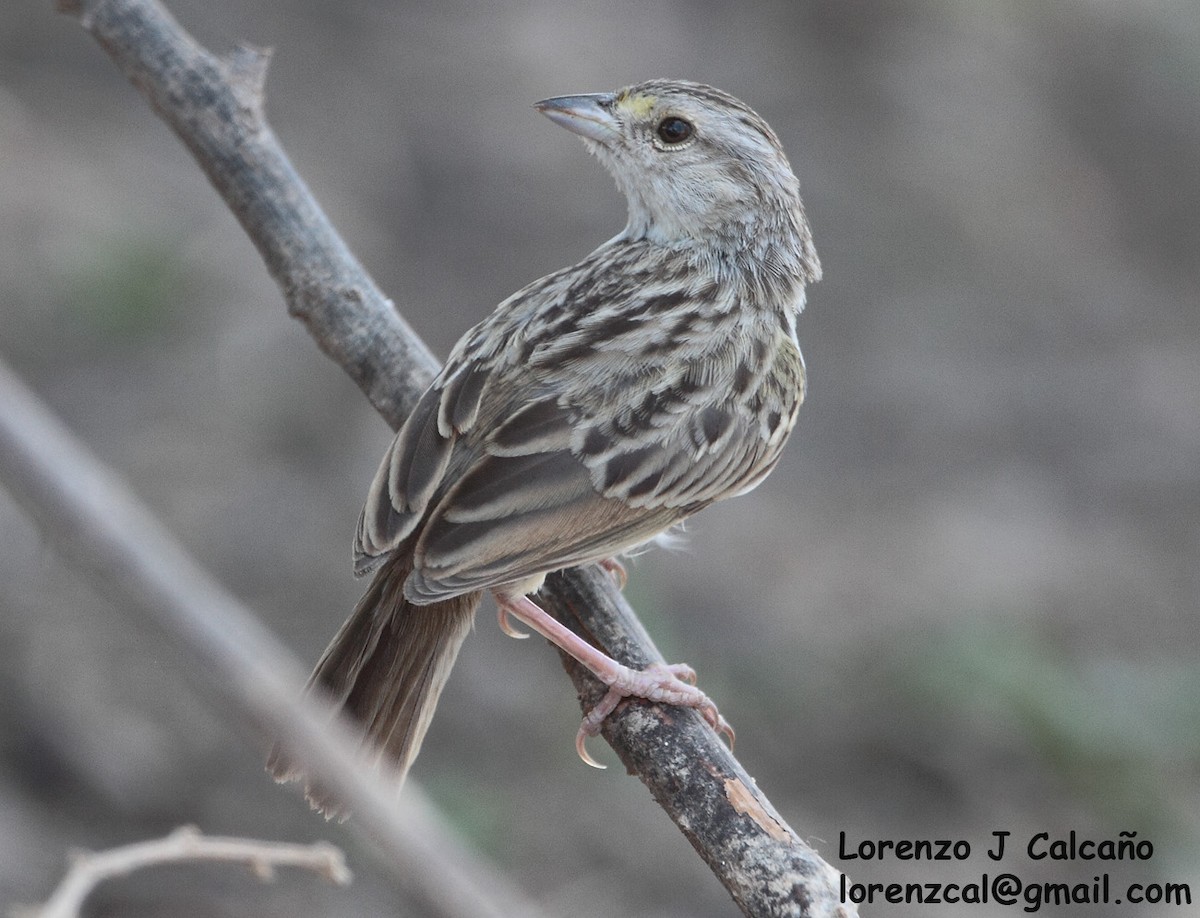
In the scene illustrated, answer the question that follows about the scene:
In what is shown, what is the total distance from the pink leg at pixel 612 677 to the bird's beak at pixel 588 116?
1609mm

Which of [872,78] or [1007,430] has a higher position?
[872,78]

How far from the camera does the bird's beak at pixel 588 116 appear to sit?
4438mm

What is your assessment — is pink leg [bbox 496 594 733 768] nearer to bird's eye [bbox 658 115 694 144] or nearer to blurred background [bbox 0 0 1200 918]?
blurred background [bbox 0 0 1200 918]

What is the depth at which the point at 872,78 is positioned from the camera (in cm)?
1020

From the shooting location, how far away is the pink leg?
341 cm

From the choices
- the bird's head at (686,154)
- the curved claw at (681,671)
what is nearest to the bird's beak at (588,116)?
the bird's head at (686,154)


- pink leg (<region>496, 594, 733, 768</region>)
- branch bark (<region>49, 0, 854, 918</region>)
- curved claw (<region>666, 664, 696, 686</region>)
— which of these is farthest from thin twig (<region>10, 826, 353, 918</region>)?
branch bark (<region>49, 0, 854, 918</region>)

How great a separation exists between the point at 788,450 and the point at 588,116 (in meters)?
4.07

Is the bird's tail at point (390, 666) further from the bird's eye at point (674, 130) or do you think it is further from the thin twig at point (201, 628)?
the thin twig at point (201, 628)

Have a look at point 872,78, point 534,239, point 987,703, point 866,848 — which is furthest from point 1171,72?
point 866,848

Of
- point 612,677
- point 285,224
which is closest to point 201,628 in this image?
point 612,677

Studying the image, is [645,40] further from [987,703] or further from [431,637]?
[431,637]

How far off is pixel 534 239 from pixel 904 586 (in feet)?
10.3

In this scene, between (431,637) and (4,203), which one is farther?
(4,203)
